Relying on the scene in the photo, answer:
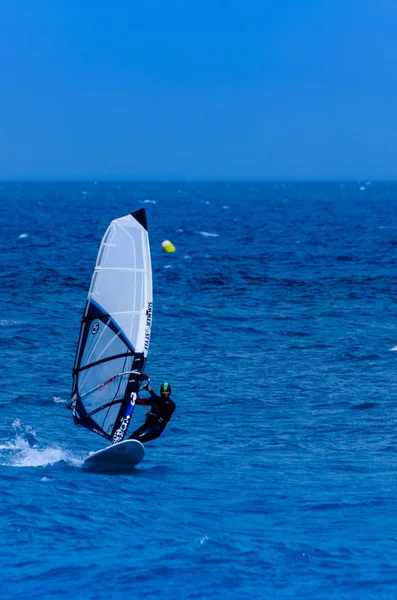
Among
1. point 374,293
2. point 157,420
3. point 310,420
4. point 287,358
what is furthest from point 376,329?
point 157,420

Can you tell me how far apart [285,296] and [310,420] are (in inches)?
823

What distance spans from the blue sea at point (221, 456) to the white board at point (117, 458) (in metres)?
0.30

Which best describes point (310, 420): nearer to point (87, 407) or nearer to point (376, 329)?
point (87, 407)

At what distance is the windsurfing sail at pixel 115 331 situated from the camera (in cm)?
1903

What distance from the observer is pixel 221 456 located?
21.2 m

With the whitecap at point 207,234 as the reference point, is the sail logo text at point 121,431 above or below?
below

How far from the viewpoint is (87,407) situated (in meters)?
19.7

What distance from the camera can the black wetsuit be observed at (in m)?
19.3

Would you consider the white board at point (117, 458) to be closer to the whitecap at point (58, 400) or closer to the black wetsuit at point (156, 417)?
the black wetsuit at point (156, 417)

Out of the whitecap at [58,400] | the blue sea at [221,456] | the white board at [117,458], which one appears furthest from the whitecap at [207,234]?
the white board at [117,458]

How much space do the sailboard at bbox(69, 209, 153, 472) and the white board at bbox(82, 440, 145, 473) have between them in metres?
0.12

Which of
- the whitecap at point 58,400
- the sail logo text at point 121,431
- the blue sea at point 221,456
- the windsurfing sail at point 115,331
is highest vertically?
the windsurfing sail at point 115,331

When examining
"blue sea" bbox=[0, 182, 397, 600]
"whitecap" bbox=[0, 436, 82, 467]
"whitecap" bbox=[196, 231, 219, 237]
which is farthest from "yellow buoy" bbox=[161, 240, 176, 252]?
"whitecap" bbox=[0, 436, 82, 467]

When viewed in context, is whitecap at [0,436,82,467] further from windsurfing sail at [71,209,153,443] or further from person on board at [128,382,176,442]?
person on board at [128,382,176,442]
